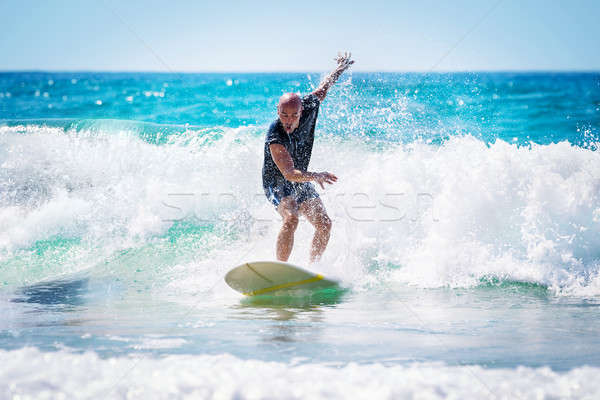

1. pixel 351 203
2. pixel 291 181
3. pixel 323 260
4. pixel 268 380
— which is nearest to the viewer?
pixel 268 380

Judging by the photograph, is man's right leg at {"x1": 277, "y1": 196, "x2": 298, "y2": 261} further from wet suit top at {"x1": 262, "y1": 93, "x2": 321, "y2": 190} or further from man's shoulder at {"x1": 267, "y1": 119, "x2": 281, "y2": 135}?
man's shoulder at {"x1": 267, "y1": 119, "x2": 281, "y2": 135}

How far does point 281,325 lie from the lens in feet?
12.2

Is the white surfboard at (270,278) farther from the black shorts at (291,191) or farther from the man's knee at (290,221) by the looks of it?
the black shorts at (291,191)

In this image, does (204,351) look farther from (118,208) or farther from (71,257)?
(118,208)

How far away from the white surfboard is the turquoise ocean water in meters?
0.11

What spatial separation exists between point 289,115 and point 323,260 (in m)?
1.77

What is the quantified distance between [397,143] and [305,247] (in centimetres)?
244

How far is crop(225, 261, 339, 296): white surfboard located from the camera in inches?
174

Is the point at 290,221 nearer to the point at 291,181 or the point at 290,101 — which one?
the point at 291,181

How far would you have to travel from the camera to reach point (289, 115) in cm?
431

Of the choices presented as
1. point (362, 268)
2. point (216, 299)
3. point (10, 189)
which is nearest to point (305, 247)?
point (362, 268)

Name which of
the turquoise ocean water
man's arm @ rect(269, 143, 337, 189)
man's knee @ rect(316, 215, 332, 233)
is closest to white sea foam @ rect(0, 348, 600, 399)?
the turquoise ocean water

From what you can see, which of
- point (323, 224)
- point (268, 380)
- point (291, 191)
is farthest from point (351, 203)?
point (268, 380)

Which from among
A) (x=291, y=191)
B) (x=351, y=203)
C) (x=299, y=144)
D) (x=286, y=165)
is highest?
(x=299, y=144)
